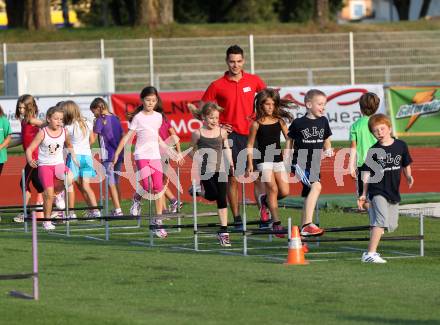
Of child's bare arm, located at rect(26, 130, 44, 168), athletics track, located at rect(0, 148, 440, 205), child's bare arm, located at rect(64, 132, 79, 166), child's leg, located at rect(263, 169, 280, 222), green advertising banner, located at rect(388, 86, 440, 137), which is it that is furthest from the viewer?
green advertising banner, located at rect(388, 86, 440, 137)

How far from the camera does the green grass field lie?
1065 centimetres

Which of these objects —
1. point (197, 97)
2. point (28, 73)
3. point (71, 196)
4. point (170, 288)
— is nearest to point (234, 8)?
point (28, 73)

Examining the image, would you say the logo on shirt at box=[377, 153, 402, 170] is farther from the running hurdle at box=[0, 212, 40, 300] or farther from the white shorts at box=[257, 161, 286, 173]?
the running hurdle at box=[0, 212, 40, 300]

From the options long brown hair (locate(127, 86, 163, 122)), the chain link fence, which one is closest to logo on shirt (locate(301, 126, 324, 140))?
long brown hair (locate(127, 86, 163, 122))

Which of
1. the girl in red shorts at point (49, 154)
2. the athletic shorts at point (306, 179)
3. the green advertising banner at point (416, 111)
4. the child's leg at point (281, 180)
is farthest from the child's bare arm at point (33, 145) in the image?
the green advertising banner at point (416, 111)

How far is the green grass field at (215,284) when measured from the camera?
10.6 metres

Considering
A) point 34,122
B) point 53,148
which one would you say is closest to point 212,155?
point 53,148

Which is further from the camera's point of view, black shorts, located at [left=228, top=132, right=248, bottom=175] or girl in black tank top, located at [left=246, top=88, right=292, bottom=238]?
black shorts, located at [left=228, top=132, right=248, bottom=175]

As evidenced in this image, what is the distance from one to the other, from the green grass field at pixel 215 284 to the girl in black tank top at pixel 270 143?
0.63m

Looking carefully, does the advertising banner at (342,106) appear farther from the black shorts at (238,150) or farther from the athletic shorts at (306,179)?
the athletic shorts at (306,179)

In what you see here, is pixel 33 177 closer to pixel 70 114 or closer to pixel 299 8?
pixel 70 114

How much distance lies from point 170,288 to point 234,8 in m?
65.4

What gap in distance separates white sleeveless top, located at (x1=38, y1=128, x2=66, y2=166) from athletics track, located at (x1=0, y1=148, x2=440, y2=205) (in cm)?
528

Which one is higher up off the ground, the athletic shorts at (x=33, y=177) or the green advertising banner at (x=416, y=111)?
the green advertising banner at (x=416, y=111)
